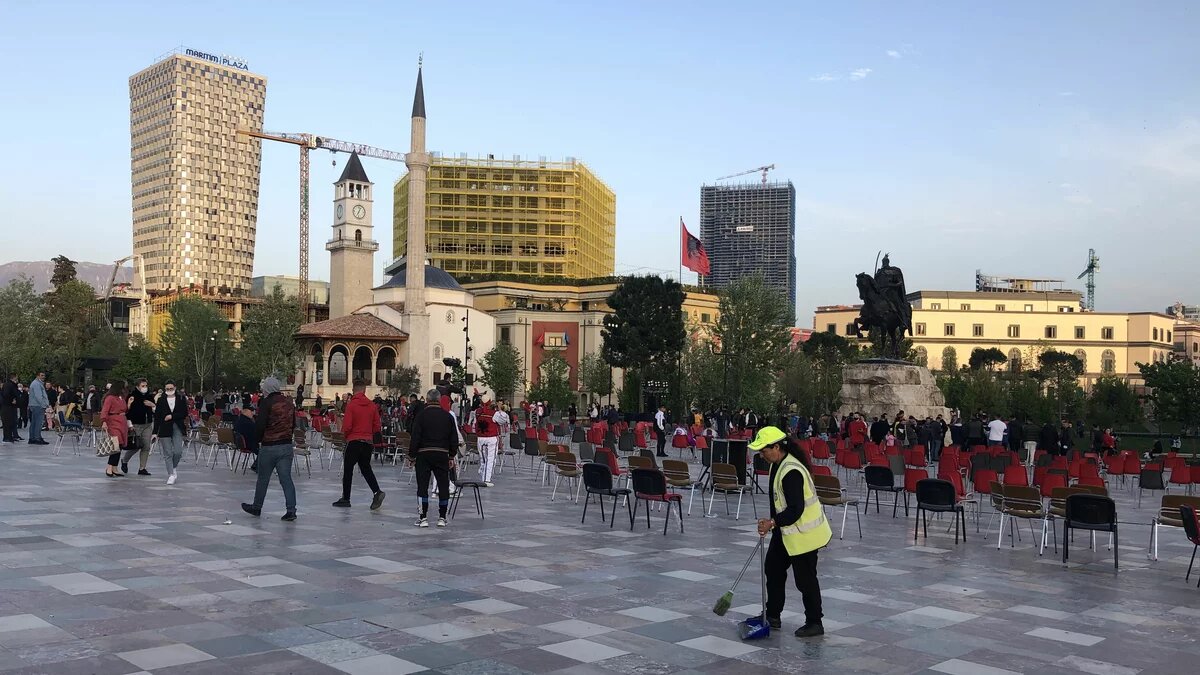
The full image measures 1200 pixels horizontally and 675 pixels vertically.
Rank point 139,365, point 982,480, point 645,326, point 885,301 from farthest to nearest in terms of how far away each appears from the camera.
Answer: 1. point 139,365
2. point 645,326
3. point 885,301
4. point 982,480

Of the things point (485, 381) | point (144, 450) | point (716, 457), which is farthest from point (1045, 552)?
point (485, 381)

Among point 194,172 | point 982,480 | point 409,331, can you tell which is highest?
point 194,172

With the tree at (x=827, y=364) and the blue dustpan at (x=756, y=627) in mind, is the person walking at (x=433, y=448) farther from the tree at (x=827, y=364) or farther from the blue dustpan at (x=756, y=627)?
the tree at (x=827, y=364)

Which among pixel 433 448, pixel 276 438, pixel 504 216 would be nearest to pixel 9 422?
pixel 276 438

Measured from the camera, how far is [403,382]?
6781 cm

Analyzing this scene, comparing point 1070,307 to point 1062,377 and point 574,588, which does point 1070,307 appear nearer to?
point 1062,377

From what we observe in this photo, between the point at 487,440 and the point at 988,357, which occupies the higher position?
→ the point at 988,357

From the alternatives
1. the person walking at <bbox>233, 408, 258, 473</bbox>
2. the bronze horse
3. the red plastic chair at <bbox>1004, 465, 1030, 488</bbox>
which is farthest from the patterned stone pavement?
the bronze horse

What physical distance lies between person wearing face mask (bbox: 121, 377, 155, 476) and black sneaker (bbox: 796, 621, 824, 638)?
13.4 m

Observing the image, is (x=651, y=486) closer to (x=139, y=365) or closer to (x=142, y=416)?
(x=142, y=416)

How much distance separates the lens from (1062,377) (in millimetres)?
67125

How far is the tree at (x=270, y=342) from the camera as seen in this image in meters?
78.1

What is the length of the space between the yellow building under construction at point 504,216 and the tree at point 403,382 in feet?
106

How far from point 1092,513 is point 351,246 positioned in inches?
3299
